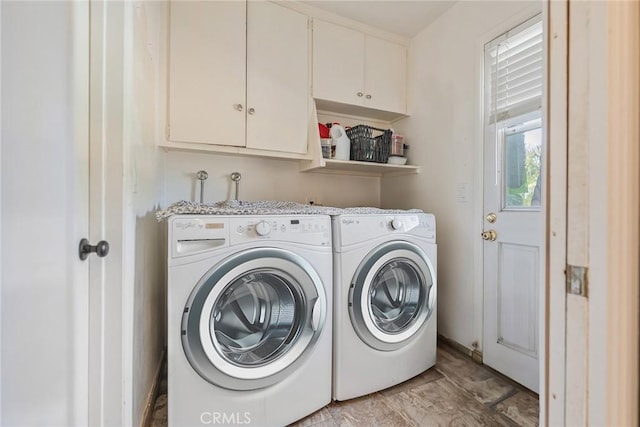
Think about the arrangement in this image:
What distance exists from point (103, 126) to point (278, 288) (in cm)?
86

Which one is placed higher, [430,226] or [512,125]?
[512,125]

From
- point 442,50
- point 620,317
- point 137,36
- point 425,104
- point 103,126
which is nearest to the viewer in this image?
point 620,317

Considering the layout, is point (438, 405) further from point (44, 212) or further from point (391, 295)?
point (44, 212)

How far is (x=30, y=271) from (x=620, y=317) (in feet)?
3.69

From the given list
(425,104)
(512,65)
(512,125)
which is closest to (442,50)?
A: (425,104)

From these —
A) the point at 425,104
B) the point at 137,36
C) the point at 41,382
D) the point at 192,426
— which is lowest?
the point at 192,426

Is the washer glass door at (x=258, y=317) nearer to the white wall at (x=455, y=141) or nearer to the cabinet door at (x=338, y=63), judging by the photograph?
the white wall at (x=455, y=141)

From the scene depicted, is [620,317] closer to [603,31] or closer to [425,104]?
[603,31]

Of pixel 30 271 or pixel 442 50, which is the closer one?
pixel 30 271

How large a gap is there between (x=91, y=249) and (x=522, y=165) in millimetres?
1968

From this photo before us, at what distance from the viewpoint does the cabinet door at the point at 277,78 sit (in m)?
1.80

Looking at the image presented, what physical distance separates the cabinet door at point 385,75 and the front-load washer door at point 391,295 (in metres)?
1.24

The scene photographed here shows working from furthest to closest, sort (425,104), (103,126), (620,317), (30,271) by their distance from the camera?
(425,104)
(103,126)
(30,271)
(620,317)

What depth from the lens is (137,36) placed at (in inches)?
39.1
